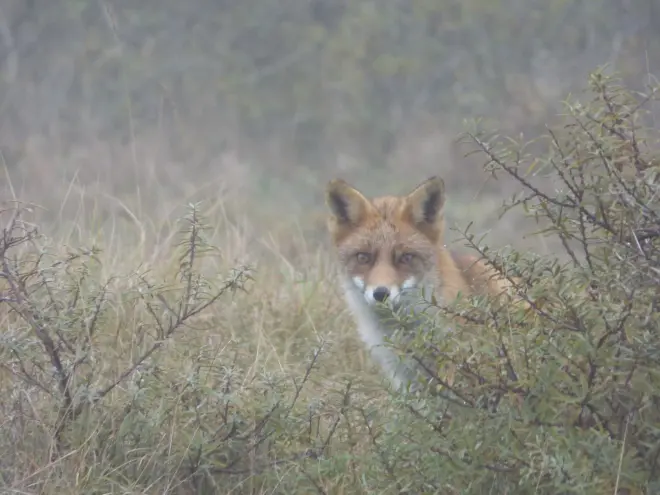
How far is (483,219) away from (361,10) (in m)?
5.85

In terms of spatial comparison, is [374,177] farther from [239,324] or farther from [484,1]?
[239,324]

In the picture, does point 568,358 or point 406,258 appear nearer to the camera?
point 568,358

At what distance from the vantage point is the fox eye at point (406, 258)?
526 centimetres

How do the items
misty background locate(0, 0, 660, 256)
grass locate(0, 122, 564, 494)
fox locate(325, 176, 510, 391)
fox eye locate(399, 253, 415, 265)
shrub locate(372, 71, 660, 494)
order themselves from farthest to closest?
misty background locate(0, 0, 660, 256) < fox eye locate(399, 253, 415, 265) < fox locate(325, 176, 510, 391) < grass locate(0, 122, 564, 494) < shrub locate(372, 71, 660, 494)

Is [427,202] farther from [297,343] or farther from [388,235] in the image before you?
[297,343]

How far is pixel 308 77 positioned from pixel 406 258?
11.1 m

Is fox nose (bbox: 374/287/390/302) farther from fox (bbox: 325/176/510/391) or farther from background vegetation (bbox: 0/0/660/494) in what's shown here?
background vegetation (bbox: 0/0/660/494)

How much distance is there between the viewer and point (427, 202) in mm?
5395

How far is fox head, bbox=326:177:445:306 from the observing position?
518cm

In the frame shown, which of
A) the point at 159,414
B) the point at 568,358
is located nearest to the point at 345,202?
the point at 159,414

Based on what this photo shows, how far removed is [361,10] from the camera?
15.7 m

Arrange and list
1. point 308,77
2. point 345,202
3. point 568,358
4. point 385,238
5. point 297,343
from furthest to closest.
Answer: point 308,77 < point 297,343 < point 345,202 < point 385,238 < point 568,358

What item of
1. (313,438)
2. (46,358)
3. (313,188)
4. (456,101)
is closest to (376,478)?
(313,438)

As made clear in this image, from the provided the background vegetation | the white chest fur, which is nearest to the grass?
the background vegetation
